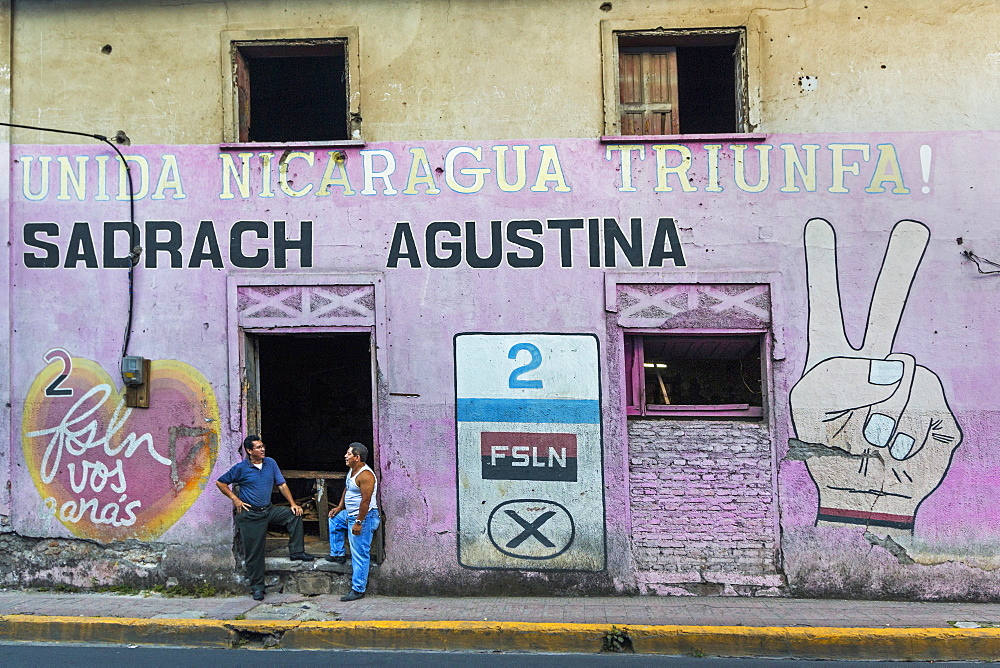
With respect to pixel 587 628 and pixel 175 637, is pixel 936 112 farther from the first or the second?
pixel 175 637

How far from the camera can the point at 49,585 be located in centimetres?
773

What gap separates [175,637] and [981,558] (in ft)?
22.9

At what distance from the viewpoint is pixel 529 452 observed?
7500mm

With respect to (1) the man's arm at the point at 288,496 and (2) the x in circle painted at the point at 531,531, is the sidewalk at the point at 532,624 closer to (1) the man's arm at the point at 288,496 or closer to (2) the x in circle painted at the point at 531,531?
(2) the x in circle painted at the point at 531,531

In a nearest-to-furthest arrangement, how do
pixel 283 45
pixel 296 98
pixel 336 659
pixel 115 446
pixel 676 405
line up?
pixel 336 659 → pixel 676 405 → pixel 115 446 → pixel 283 45 → pixel 296 98

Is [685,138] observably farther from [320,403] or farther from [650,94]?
[320,403]

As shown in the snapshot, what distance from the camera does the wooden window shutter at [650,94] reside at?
25.7 feet

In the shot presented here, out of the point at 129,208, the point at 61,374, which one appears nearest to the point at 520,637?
the point at 61,374

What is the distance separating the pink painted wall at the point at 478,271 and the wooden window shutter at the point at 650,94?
42cm

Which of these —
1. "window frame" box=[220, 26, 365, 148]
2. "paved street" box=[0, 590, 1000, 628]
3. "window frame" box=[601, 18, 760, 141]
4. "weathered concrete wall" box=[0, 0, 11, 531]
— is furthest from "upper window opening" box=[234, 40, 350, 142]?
"paved street" box=[0, 590, 1000, 628]

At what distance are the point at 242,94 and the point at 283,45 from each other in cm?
63

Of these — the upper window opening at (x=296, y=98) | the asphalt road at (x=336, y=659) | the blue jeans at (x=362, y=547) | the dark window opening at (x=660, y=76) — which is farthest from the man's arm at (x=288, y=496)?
the dark window opening at (x=660, y=76)

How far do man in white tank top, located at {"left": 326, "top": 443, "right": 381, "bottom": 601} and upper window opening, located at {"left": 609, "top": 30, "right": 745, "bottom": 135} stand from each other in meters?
3.85

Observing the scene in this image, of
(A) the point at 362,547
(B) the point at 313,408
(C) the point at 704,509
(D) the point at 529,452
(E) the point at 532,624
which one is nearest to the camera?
A: (E) the point at 532,624
